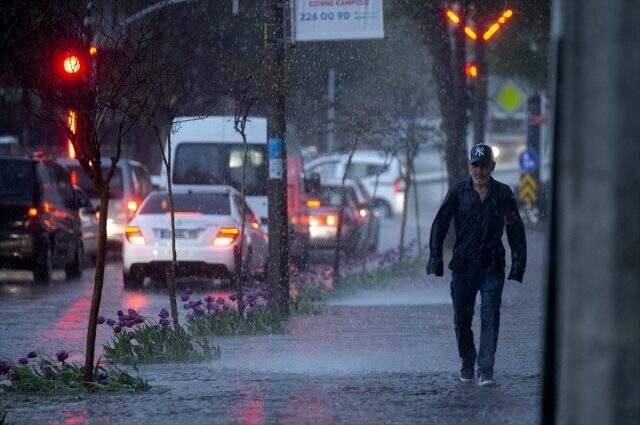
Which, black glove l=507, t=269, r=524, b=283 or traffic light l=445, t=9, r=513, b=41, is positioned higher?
traffic light l=445, t=9, r=513, b=41

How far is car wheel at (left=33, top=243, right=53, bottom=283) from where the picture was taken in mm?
23328

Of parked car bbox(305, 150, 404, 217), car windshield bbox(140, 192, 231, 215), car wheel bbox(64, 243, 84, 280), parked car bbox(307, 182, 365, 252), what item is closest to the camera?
car windshield bbox(140, 192, 231, 215)

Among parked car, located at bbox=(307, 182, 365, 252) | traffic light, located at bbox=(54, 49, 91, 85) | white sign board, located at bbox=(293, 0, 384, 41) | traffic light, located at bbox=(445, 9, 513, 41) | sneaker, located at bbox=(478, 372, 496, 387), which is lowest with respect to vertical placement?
sneaker, located at bbox=(478, 372, 496, 387)

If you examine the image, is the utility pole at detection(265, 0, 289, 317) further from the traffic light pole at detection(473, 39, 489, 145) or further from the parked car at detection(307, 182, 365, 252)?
the traffic light pole at detection(473, 39, 489, 145)

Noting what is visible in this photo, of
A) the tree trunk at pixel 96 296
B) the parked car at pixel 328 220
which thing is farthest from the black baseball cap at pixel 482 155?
the parked car at pixel 328 220

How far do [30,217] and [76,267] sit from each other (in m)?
2.55

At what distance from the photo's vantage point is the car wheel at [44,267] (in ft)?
76.5

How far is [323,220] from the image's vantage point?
1235 inches

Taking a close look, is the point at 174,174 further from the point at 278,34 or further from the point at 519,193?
the point at 519,193

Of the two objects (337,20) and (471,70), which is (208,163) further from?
(337,20)

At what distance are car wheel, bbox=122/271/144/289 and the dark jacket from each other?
465 inches

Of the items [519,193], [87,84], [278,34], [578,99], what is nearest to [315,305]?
[278,34]

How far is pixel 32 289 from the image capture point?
2273 centimetres

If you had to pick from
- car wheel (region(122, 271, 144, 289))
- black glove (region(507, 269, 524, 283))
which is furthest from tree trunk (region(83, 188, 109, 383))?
car wheel (region(122, 271, 144, 289))
